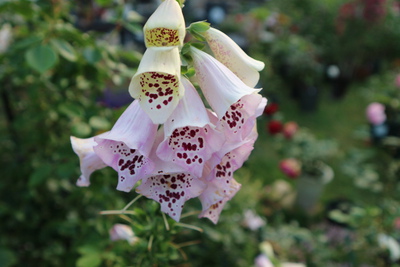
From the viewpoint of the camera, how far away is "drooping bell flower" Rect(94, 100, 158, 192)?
25.9 inches

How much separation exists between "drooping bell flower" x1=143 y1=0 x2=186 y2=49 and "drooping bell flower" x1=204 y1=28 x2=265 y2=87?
0.32ft

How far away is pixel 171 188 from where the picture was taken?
2.30 feet

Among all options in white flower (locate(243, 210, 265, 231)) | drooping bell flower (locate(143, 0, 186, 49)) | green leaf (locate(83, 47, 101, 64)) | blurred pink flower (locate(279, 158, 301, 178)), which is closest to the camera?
drooping bell flower (locate(143, 0, 186, 49))

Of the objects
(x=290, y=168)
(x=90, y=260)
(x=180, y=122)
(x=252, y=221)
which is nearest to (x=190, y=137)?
(x=180, y=122)

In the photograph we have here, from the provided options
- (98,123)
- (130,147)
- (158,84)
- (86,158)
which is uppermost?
(158,84)

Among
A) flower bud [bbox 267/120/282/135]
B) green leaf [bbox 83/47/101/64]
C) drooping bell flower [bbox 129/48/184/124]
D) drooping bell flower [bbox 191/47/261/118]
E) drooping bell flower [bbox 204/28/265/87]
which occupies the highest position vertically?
drooping bell flower [bbox 204/28/265/87]

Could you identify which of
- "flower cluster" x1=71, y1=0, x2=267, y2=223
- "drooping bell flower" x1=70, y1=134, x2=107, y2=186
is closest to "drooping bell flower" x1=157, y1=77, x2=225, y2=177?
"flower cluster" x1=71, y1=0, x2=267, y2=223

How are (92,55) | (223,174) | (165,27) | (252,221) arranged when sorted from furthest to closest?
(252,221)
(92,55)
(223,174)
(165,27)

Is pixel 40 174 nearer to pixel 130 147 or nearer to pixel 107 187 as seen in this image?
pixel 107 187

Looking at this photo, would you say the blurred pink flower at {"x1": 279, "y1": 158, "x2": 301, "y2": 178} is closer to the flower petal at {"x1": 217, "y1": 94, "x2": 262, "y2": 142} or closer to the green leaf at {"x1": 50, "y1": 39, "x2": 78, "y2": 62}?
the green leaf at {"x1": 50, "y1": 39, "x2": 78, "y2": 62}

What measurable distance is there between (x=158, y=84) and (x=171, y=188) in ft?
0.63

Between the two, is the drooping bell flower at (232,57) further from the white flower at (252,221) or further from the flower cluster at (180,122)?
the white flower at (252,221)

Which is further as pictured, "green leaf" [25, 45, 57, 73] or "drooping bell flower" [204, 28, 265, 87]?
"green leaf" [25, 45, 57, 73]

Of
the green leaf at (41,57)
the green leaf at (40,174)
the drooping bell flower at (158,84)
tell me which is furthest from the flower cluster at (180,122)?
the green leaf at (40,174)
